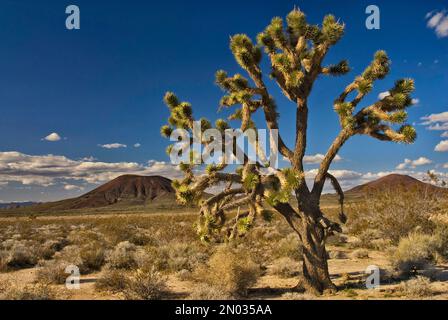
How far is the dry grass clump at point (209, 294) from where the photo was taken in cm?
925

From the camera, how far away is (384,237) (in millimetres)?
17828

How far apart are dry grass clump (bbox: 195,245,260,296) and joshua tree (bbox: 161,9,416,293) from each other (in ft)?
2.96

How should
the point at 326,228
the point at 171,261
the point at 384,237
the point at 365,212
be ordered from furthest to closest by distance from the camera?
1. the point at 365,212
2. the point at 384,237
3. the point at 171,261
4. the point at 326,228

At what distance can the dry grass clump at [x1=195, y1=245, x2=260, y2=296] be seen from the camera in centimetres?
1015

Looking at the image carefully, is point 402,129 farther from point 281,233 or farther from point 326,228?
point 281,233

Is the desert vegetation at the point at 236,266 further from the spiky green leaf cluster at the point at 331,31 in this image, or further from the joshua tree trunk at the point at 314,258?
the spiky green leaf cluster at the point at 331,31

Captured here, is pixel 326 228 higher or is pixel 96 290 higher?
pixel 326 228

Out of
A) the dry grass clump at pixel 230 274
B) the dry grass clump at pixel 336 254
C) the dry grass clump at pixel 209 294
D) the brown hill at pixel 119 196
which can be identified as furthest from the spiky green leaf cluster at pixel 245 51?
the brown hill at pixel 119 196

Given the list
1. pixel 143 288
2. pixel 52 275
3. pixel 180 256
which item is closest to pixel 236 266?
pixel 143 288

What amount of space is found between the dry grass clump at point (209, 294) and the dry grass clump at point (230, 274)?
33 cm

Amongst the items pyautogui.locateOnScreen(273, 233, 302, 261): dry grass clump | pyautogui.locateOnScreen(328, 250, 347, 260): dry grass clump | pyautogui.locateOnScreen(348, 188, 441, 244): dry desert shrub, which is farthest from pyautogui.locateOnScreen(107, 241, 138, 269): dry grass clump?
pyautogui.locateOnScreen(348, 188, 441, 244): dry desert shrub

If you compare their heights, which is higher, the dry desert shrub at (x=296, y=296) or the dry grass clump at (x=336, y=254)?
the dry desert shrub at (x=296, y=296)
